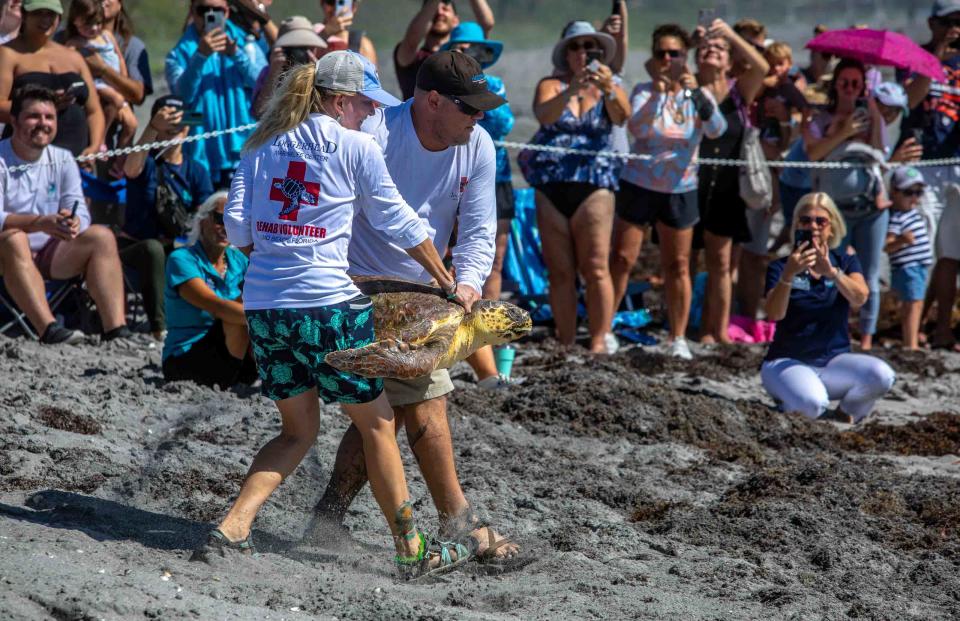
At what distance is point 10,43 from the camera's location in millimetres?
7762

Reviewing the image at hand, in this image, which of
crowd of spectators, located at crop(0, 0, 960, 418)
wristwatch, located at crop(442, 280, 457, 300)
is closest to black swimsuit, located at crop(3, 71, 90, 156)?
crowd of spectators, located at crop(0, 0, 960, 418)

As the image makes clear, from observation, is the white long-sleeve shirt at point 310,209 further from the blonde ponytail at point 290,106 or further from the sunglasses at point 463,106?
the sunglasses at point 463,106

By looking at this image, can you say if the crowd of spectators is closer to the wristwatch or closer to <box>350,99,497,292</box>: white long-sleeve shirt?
<box>350,99,497,292</box>: white long-sleeve shirt

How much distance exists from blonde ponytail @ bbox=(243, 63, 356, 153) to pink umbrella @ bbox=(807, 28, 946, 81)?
5959mm

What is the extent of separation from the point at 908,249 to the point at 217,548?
7.09 metres

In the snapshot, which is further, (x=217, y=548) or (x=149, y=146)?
(x=149, y=146)

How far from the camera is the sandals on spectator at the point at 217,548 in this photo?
161 inches

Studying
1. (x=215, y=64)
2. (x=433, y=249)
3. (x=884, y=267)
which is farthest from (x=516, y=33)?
(x=433, y=249)

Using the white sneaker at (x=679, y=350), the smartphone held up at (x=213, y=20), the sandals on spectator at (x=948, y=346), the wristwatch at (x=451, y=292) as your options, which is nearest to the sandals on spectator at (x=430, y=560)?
the wristwatch at (x=451, y=292)

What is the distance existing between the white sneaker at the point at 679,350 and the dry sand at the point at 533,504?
811 millimetres

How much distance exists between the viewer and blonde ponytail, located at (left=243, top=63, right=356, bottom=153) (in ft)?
13.0

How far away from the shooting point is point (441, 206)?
452 cm

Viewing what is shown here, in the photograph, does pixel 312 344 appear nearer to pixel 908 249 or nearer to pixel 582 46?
pixel 582 46

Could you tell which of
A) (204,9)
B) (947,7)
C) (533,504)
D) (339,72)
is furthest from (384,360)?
(947,7)
